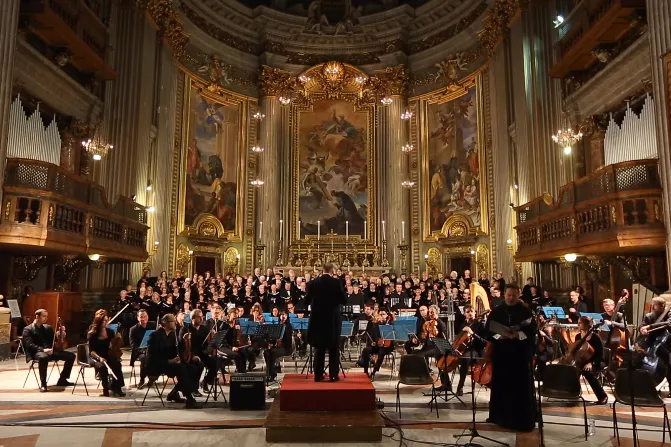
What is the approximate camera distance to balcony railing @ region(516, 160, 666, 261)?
9688 millimetres

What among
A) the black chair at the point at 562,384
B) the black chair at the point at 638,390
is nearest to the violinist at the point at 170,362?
the black chair at the point at 562,384

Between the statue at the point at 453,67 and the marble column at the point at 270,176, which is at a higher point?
the statue at the point at 453,67

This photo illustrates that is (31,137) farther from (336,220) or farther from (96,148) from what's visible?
(336,220)

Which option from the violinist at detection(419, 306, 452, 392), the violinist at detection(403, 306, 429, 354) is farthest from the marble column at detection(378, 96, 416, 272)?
the violinist at detection(419, 306, 452, 392)

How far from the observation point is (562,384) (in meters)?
5.59

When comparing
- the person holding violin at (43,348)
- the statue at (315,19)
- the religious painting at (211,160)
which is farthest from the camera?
the statue at (315,19)

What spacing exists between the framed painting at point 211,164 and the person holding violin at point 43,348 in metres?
11.9

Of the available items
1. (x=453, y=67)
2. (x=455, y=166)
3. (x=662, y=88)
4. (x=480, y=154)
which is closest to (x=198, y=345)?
(x=662, y=88)

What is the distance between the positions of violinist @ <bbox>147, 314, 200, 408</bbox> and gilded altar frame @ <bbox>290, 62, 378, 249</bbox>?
15.0 m

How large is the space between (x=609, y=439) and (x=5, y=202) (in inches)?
423

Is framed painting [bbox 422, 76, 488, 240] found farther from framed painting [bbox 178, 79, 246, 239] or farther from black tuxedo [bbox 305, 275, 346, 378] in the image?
black tuxedo [bbox 305, 275, 346, 378]

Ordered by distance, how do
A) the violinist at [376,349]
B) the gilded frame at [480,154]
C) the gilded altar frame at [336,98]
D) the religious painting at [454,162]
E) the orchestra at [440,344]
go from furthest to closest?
the gilded altar frame at [336,98]
the religious painting at [454,162]
the gilded frame at [480,154]
the violinist at [376,349]
the orchestra at [440,344]

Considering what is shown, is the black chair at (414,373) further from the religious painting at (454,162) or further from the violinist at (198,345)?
the religious painting at (454,162)

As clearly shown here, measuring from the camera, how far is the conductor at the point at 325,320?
258 inches
